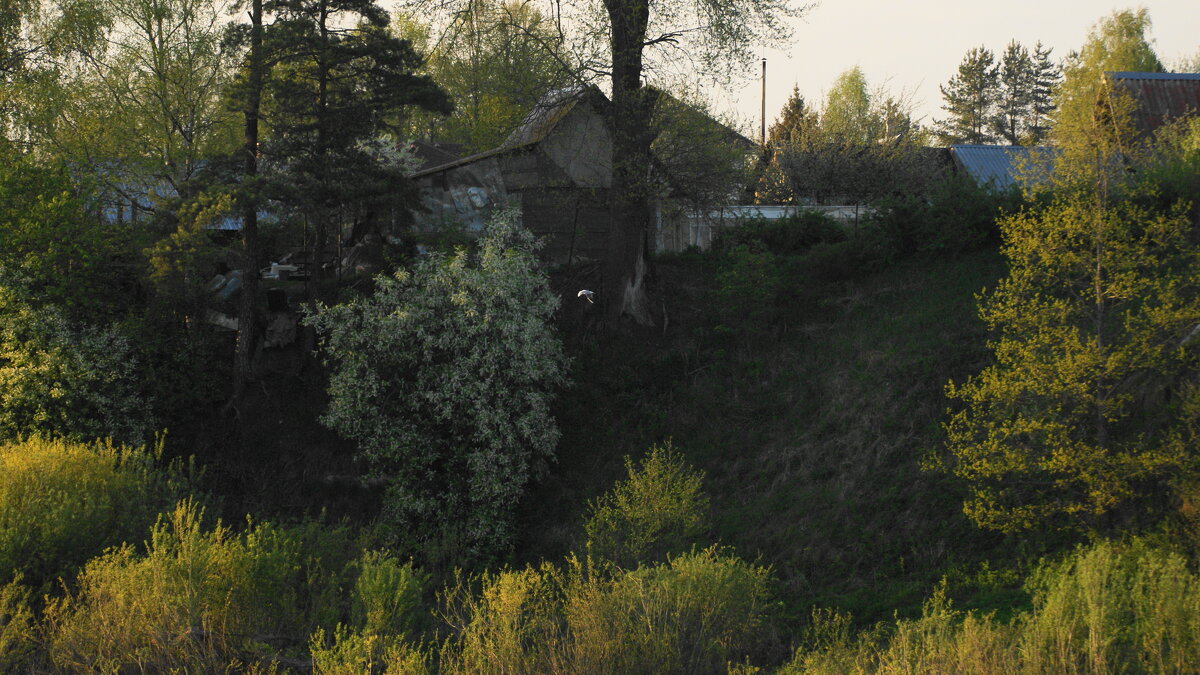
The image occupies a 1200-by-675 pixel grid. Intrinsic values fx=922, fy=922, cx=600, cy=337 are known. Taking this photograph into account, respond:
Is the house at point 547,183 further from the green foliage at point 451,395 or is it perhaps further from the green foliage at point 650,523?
the green foliage at point 650,523

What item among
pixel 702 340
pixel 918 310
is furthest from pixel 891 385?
pixel 702 340

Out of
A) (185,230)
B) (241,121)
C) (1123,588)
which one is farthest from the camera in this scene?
(241,121)

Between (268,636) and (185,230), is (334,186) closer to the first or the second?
(185,230)

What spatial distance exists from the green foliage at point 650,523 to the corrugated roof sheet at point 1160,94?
901 inches

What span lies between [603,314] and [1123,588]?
45.0 feet

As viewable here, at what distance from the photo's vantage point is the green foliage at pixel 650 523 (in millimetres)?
13438

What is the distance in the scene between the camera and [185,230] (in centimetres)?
1873

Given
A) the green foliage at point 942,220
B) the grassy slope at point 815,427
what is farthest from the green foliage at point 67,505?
the green foliage at point 942,220

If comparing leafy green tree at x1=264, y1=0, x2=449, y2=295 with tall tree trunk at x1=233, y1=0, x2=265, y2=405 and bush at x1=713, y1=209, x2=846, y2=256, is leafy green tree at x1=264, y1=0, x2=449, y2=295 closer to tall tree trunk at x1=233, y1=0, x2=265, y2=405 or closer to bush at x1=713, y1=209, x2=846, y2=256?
tall tree trunk at x1=233, y1=0, x2=265, y2=405

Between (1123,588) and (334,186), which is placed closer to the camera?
(1123,588)

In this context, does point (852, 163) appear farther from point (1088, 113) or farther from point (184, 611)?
point (184, 611)

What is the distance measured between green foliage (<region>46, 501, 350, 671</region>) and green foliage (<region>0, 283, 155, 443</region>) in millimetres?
9064

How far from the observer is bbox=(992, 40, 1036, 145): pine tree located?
183 ft

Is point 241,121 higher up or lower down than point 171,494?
higher up
